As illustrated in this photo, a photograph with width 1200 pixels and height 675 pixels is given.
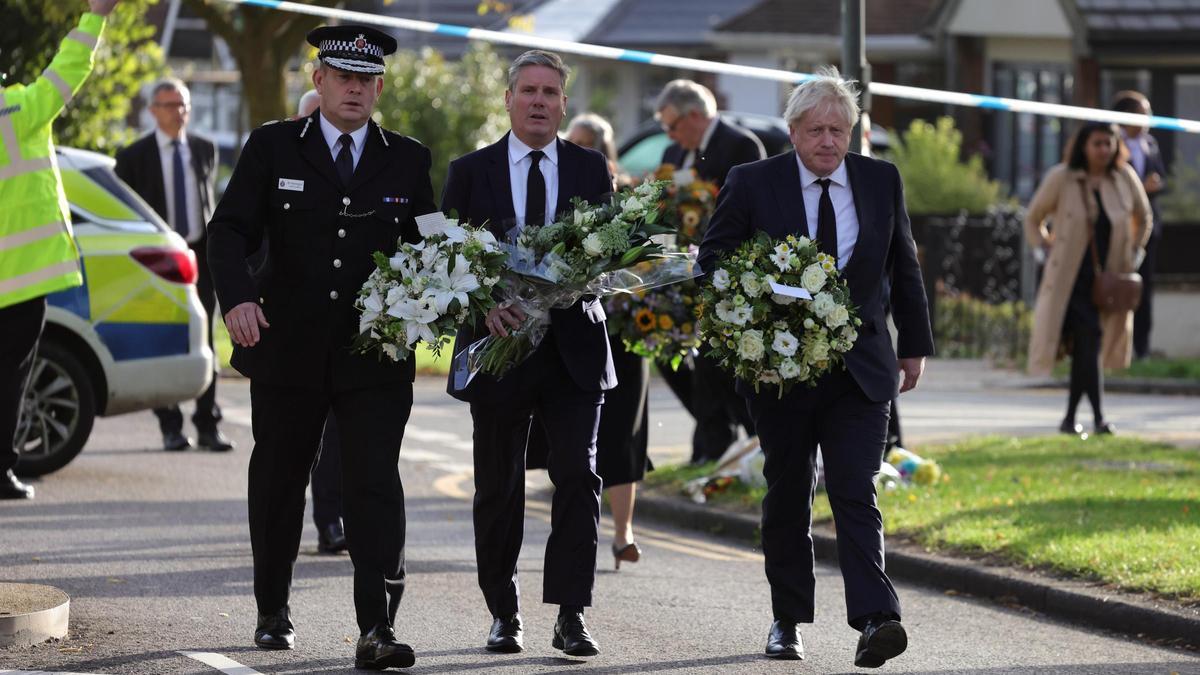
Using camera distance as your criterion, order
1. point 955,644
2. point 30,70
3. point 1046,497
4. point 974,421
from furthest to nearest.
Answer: point 974,421
point 30,70
point 1046,497
point 955,644

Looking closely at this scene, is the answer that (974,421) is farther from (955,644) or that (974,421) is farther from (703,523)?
(955,644)

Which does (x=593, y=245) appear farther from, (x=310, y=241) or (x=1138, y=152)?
(x=1138, y=152)

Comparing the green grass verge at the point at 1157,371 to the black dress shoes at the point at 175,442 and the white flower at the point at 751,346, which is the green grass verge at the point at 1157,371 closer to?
the black dress shoes at the point at 175,442

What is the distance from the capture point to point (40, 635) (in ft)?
23.0

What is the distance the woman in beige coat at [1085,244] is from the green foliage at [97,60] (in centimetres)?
656

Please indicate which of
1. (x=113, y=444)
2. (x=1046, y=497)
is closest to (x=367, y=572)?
(x=1046, y=497)

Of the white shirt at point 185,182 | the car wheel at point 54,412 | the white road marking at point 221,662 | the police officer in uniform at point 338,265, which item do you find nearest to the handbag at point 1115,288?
the white shirt at point 185,182

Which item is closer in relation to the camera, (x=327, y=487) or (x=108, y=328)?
(x=327, y=487)

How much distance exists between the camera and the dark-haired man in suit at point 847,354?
698 cm

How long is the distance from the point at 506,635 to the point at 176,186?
6578 millimetres

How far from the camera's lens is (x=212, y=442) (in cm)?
1287

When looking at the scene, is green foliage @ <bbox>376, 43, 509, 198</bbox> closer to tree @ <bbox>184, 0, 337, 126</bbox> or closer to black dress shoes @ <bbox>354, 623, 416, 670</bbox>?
tree @ <bbox>184, 0, 337, 126</bbox>

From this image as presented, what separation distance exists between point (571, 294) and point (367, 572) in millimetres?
1137

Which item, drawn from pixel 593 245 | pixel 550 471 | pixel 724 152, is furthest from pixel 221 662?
pixel 724 152
